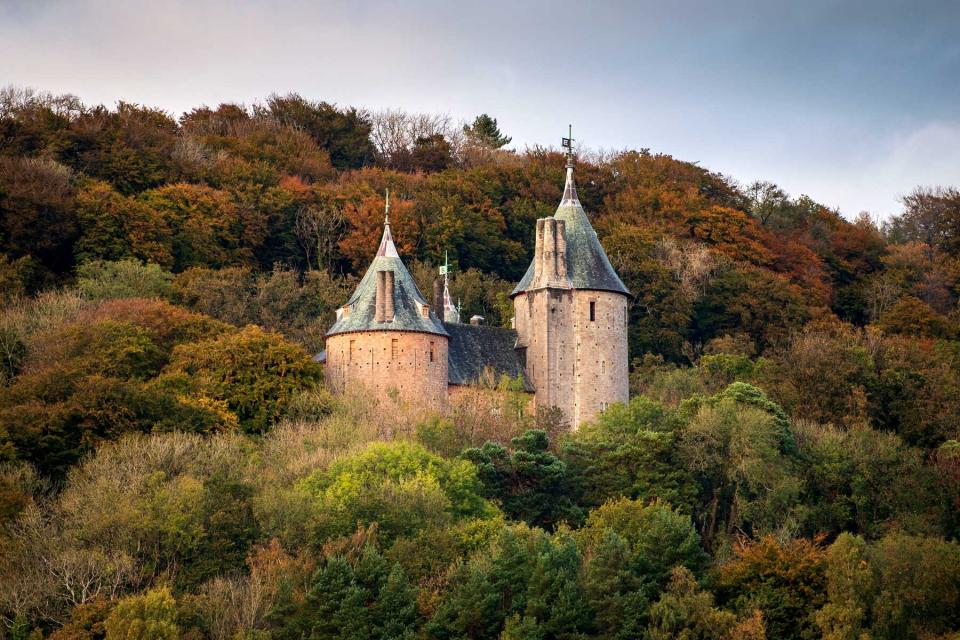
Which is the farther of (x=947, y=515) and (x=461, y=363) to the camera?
(x=461, y=363)

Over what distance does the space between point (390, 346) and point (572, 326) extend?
7.45 metres

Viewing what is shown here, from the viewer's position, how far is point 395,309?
52250 millimetres

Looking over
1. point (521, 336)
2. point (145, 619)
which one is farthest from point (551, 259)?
point (145, 619)

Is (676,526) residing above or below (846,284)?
below

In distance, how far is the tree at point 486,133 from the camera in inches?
3666

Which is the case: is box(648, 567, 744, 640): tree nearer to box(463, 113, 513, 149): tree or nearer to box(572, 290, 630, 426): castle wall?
box(572, 290, 630, 426): castle wall

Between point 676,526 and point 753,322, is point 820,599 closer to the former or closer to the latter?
point 676,526

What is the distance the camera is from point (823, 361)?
58656 millimetres

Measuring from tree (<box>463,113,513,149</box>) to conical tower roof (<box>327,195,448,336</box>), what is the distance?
39.8 metres

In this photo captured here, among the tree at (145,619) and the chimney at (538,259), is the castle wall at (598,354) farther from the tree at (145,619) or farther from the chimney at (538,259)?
the tree at (145,619)

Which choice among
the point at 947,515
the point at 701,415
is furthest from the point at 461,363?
the point at 947,515

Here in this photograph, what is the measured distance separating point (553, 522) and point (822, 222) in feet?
139

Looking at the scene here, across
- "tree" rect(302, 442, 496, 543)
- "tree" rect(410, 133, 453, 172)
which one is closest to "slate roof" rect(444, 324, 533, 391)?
"tree" rect(302, 442, 496, 543)

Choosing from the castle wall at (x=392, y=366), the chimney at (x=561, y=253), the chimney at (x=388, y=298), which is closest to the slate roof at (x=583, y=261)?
the chimney at (x=561, y=253)
